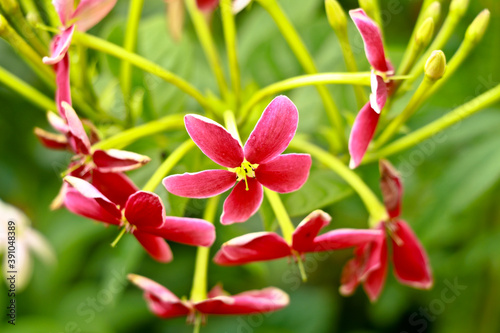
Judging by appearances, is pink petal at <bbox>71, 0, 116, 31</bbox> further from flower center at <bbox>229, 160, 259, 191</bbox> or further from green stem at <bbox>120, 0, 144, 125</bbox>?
flower center at <bbox>229, 160, 259, 191</bbox>

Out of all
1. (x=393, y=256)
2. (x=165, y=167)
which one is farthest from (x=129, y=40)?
(x=393, y=256)

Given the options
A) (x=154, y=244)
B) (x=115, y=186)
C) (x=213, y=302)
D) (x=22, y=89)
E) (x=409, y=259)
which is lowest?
(x=409, y=259)

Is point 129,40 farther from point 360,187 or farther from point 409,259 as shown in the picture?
point 409,259

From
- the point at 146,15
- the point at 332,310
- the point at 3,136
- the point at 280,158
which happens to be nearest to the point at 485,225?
the point at 332,310

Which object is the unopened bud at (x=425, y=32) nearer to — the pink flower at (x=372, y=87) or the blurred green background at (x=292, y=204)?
the pink flower at (x=372, y=87)

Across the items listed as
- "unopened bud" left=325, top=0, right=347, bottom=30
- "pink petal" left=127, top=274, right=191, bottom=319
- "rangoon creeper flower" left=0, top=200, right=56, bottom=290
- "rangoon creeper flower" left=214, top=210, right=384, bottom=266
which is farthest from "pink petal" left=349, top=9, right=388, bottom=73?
"rangoon creeper flower" left=0, top=200, right=56, bottom=290

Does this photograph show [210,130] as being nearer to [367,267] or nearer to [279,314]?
[367,267]
